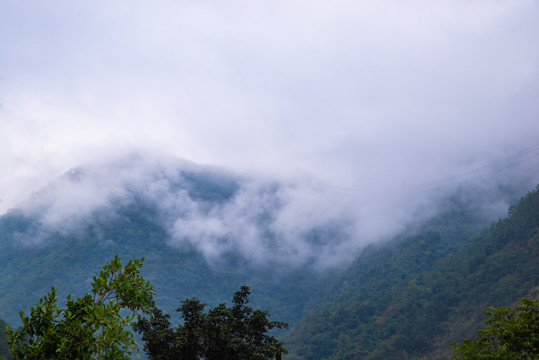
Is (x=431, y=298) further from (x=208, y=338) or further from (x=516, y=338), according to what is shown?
(x=208, y=338)

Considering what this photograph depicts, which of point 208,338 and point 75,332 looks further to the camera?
point 208,338

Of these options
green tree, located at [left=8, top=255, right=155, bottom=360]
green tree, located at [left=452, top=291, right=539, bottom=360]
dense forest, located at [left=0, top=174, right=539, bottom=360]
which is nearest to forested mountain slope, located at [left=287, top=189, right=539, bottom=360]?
dense forest, located at [left=0, top=174, right=539, bottom=360]

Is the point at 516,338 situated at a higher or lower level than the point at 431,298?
lower

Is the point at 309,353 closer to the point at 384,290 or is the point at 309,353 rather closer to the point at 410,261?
the point at 384,290

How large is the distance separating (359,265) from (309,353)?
75.3 m

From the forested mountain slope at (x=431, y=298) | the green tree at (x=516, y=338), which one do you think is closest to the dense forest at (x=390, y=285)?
the forested mountain slope at (x=431, y=298)

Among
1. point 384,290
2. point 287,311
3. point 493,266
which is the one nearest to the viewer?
point 493,266

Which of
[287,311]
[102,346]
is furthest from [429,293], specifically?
[102,346]

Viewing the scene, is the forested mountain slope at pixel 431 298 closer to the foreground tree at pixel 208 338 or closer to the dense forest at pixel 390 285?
the dense forest at pixel 390 285

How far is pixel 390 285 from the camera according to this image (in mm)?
148375

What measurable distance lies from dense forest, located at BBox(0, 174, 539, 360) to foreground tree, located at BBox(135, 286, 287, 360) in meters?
57.1

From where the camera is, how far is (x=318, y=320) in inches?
5236

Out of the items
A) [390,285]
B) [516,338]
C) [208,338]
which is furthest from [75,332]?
[390,285]

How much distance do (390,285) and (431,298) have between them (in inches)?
1117
